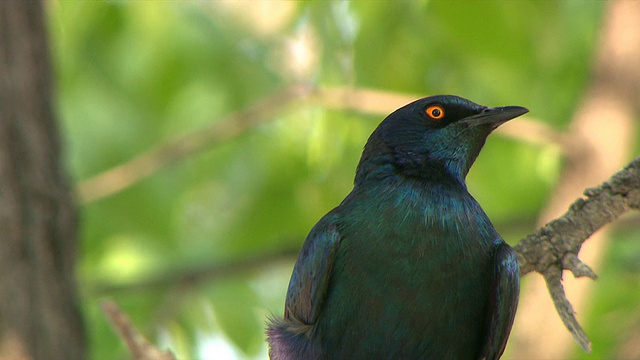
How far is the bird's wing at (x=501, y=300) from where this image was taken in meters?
3.24

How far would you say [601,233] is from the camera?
5125 millimetres

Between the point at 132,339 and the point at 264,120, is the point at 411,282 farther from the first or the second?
the point at 264,120

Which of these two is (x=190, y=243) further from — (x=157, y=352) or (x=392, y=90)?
(x=157, y=352)

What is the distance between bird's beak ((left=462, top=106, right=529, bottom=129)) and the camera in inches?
147

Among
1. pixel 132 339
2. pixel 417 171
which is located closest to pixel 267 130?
pixel 417 171

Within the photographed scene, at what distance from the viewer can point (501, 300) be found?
3.28 metres

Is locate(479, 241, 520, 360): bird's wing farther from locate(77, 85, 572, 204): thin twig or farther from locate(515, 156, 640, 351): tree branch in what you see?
locate(77, 85, 572, 204): thin twig

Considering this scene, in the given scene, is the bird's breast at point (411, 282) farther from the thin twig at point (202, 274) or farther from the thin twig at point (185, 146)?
the thin twig at point (202, 274)

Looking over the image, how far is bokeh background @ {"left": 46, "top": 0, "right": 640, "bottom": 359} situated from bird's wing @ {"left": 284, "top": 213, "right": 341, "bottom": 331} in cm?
192

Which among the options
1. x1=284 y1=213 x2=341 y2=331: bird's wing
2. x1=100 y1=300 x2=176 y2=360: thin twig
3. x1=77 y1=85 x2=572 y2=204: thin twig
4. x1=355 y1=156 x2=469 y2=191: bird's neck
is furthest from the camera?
x1=77 y1=85 x2=572 y2=204: thin twig

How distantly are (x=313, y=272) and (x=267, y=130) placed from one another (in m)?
3.58

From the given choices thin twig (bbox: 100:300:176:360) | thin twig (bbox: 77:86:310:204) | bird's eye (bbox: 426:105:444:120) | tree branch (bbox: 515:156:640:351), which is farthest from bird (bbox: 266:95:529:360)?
thin twig (bbox: 77:86:310:204)

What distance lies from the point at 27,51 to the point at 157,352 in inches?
70.3

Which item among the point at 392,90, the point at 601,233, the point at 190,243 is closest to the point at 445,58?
the point at 392,90
